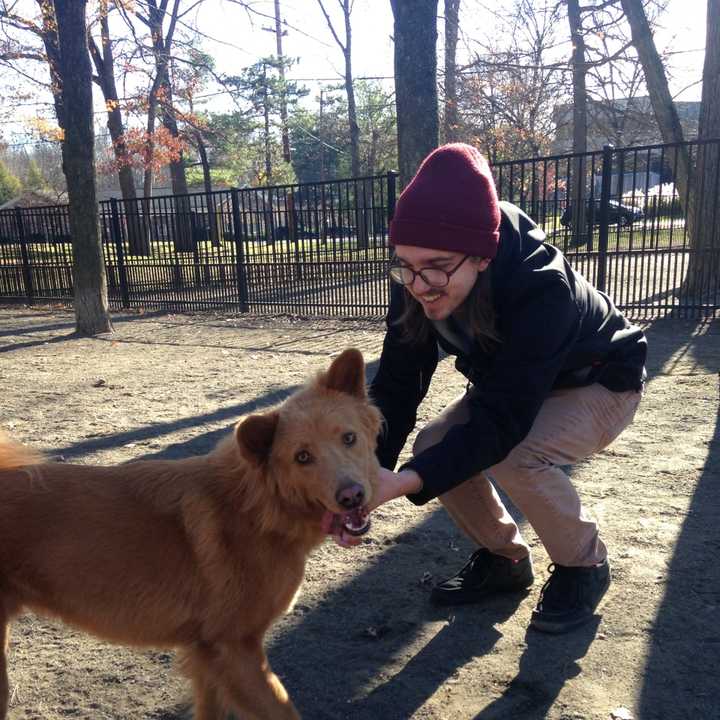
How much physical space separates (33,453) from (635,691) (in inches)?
109

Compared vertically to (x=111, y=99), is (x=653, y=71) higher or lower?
lower

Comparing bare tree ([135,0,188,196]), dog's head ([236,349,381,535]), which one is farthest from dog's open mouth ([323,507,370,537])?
bare tree ([135,0,188,196])

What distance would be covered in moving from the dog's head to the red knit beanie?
602mm

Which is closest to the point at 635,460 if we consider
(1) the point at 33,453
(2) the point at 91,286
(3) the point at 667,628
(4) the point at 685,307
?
(3) the point at 667,628

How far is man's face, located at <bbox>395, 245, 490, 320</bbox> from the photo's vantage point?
2.75 meters

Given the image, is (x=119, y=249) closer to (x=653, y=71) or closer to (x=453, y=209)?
(x=653, y=71)

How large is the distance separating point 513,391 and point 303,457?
3.07ft

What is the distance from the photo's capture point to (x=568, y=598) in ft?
10.5

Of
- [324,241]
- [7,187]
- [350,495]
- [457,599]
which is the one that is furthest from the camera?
[7,187]

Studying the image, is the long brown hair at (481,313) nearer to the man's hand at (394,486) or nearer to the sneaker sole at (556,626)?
the man's hand at (394,486)

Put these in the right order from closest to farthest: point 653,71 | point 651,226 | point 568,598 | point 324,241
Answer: point 568,598, point 651,226, point 324,241, point 653,71

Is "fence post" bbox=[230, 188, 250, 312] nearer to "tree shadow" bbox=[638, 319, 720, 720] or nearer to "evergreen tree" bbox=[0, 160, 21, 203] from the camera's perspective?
"tree shadow" bbox=[638, 319, 720, 720]

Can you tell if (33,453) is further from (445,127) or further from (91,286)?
(445,127)

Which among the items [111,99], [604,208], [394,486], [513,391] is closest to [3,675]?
[394,486]
